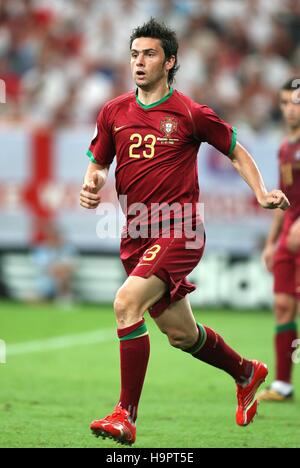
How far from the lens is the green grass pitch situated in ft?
20.3

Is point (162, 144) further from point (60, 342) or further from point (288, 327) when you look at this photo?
point (60, 342)

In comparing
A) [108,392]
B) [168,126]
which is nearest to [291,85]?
[168,126]

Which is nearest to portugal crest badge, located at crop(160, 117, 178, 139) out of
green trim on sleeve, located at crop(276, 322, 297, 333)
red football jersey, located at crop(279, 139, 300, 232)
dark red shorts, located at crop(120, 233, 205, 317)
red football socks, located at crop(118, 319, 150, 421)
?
dark red shorts, located at crop(120, 233, 205, 317)

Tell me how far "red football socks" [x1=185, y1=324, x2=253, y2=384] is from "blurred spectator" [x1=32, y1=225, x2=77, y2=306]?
853 cm

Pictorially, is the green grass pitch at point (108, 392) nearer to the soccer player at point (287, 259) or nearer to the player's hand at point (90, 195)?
the soccer player at point (287, 259)

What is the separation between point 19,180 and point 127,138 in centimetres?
906

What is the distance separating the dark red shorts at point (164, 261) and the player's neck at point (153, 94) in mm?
852

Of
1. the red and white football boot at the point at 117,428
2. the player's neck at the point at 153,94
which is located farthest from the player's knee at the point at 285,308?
the red and white football boot at the point at 117,428

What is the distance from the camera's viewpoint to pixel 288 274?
815cm

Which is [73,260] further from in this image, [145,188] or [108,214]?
[145,188]

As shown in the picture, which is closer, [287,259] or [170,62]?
[170,62]

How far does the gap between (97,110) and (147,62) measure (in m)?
9.64

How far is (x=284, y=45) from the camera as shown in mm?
16875

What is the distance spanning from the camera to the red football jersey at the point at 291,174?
814 cm
